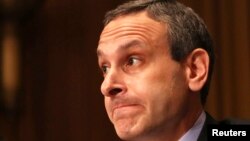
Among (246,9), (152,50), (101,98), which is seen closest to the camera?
(152,50)

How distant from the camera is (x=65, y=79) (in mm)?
2107

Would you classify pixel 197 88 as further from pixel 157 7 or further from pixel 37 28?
pixel 37 28

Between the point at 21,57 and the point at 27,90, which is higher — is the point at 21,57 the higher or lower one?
the higher one

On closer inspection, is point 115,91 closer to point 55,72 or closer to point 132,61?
point 132,61

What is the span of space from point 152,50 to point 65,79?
1133mm

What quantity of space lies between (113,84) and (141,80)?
6cm

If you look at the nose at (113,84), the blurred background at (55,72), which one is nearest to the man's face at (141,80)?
the nose at (113,84)

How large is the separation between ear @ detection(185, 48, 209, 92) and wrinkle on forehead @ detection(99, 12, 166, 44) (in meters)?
0.09

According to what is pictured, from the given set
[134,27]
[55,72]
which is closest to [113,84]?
[134,27]

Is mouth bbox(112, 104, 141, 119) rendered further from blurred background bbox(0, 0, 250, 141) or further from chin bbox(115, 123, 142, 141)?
blurred background bbox(0, 0, 250, 141)

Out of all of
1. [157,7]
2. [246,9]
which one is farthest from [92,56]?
[157,7]

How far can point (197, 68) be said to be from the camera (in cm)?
105

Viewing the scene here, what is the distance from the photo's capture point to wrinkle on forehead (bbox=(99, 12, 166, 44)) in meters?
1.03

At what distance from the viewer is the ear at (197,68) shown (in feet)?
3.43
